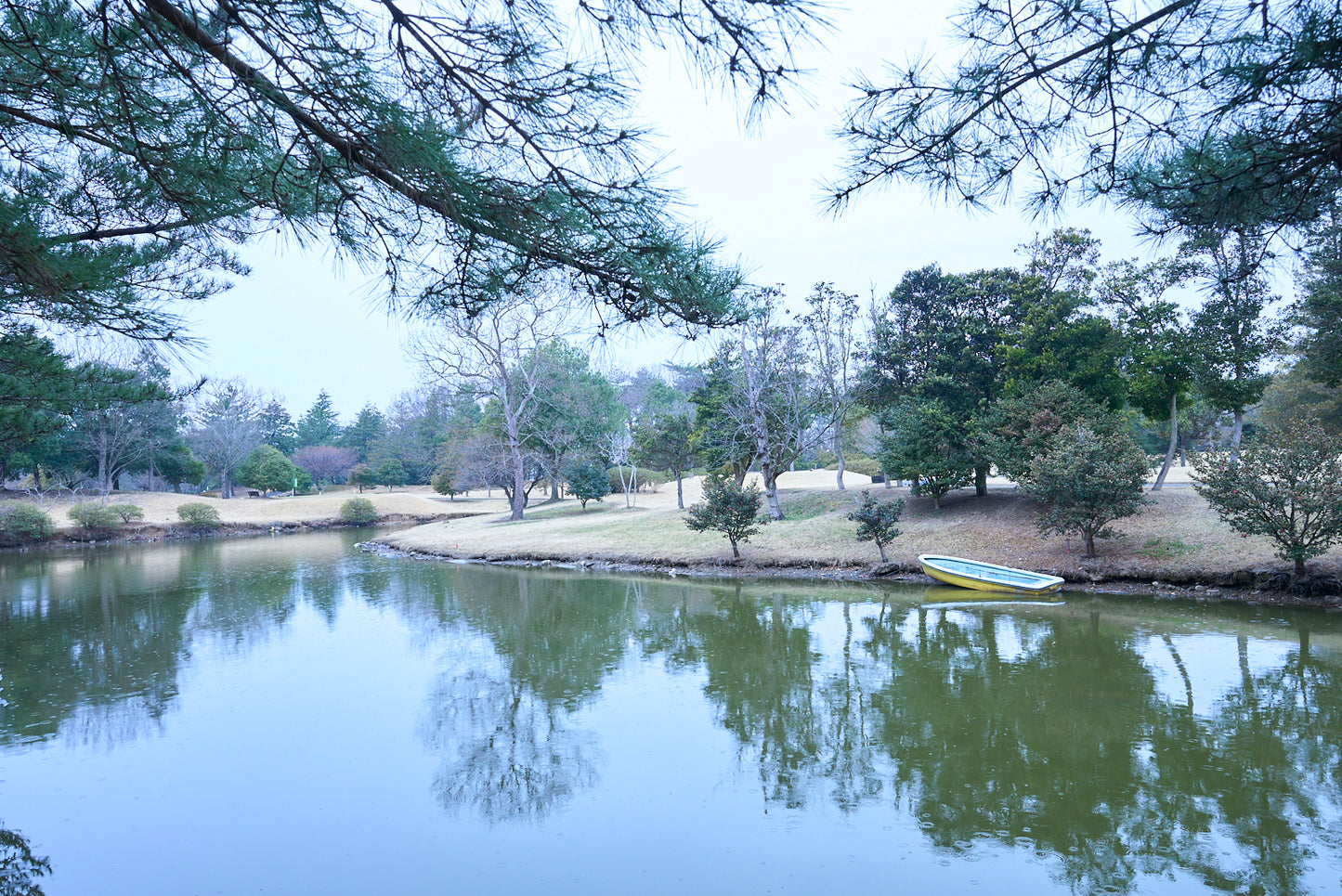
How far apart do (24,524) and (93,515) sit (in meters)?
2.05

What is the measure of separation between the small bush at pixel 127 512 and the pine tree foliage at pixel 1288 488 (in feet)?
109

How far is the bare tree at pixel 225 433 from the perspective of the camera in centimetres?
3916

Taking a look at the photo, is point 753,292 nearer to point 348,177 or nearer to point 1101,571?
point 348,177

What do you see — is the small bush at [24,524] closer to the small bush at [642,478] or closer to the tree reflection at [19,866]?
the small bush at [642,478]

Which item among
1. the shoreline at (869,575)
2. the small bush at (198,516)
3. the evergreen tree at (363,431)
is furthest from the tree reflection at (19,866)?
the evergreen tree at (363,431)

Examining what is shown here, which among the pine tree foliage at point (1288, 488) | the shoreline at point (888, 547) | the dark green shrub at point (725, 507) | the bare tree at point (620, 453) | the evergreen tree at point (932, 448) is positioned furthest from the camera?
the bare tree at point (620, 453)

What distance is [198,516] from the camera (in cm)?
2905

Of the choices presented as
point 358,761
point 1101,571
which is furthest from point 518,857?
point 1101,571

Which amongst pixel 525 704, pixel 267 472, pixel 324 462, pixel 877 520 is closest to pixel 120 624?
pixel 525 704

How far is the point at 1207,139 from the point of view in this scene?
11.2 feet

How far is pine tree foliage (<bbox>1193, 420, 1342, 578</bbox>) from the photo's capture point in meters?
9.73

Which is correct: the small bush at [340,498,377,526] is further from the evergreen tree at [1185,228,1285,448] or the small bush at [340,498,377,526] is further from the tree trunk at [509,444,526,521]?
the evergreen tree at [1185,228,1285,448]

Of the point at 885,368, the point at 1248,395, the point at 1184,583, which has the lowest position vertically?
the point at 1184,583

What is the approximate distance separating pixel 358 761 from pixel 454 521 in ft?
75.9
